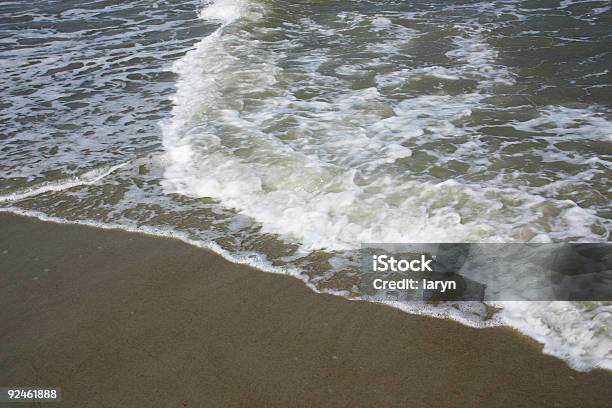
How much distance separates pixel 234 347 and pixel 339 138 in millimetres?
2966

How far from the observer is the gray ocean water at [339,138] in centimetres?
395

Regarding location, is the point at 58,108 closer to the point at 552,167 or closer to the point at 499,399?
the point at 552,167

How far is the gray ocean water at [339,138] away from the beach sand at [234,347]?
20cm

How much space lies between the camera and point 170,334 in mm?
3195

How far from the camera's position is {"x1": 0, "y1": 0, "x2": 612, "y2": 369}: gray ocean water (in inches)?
156

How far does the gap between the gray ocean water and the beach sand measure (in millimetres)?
202

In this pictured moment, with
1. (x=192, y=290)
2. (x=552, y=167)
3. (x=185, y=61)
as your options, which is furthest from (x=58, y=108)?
(x=552, y=167)
